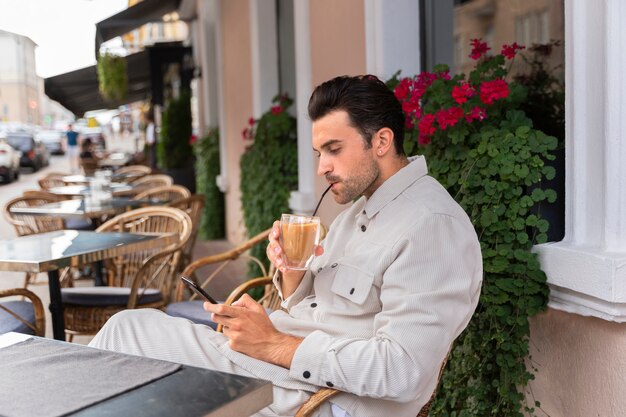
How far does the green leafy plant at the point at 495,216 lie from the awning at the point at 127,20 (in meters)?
7.89

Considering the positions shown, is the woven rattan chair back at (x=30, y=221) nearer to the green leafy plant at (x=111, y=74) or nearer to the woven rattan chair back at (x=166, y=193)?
the woven rattan chair back at (x=166, y=193)

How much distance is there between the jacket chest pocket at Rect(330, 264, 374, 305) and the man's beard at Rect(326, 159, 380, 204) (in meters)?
0.17

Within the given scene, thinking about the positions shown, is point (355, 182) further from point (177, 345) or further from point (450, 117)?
point (450, 117)

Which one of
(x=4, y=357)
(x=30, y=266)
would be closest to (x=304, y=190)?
(x=30, y=266)

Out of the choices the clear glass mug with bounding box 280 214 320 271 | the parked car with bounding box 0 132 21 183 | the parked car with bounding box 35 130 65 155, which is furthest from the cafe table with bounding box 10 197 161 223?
the parked car with bounding box 35 130 65 155

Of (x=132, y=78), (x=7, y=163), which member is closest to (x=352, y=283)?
(x=132, y=78)

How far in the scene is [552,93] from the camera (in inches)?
116

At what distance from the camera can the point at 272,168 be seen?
16.7 ft

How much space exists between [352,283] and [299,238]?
167 mm

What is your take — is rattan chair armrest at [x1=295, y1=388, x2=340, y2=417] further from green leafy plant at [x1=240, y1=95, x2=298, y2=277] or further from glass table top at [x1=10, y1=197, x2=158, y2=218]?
glass table top at [x1=10, y1=197, x2=158, y2=218]

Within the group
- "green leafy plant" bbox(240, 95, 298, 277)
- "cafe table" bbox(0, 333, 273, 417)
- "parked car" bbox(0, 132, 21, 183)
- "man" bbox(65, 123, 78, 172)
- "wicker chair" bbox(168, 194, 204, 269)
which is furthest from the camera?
"man" bbox(65, 123, 78, 172)

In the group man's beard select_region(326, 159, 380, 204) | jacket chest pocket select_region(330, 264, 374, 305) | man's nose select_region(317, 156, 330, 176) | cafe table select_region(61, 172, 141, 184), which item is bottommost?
jacket chest pocket select_region(330, 264, 374, 305)

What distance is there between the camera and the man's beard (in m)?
1.84

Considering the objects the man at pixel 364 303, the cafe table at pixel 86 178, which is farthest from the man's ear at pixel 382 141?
the cafe table at pixel 86 178
